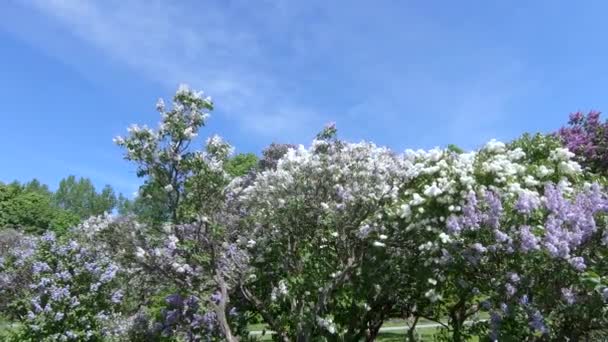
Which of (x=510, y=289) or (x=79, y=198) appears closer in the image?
(x=510, y=289)

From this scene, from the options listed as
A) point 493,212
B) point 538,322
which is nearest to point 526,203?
point 493,212

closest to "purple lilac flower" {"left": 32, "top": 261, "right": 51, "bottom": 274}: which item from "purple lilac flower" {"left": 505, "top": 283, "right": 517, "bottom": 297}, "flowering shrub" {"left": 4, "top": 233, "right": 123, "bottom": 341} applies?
"flowering shrub" {"left": 4, "top": 233, "right": 123, "bottom": 341}

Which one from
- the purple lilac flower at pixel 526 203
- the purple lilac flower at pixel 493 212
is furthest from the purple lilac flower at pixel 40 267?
the purple lilac flower at pixel 526 203

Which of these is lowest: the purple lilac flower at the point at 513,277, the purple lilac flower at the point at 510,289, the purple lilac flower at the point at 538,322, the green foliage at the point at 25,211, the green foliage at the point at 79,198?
the purple lilac flower at the point at 538,322

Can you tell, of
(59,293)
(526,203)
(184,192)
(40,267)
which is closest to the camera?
(526,203)

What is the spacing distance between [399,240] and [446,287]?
0.72 metres

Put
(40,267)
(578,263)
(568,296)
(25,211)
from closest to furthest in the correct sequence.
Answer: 1. (578,263)
2. (568,296)
3. (40,267)
4. (25,211)

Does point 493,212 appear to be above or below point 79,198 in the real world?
below

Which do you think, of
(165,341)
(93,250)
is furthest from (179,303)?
(93,250)

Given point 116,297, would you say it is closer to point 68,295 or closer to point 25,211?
point 68,295

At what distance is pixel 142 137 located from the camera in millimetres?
6445

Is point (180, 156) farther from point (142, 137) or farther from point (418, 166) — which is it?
point (418, 166)

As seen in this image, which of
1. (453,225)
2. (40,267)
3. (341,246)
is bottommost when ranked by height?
(453,225)

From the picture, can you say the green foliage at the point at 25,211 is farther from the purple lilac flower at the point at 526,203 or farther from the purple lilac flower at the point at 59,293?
the purple lilac flower at the point at 526,203
